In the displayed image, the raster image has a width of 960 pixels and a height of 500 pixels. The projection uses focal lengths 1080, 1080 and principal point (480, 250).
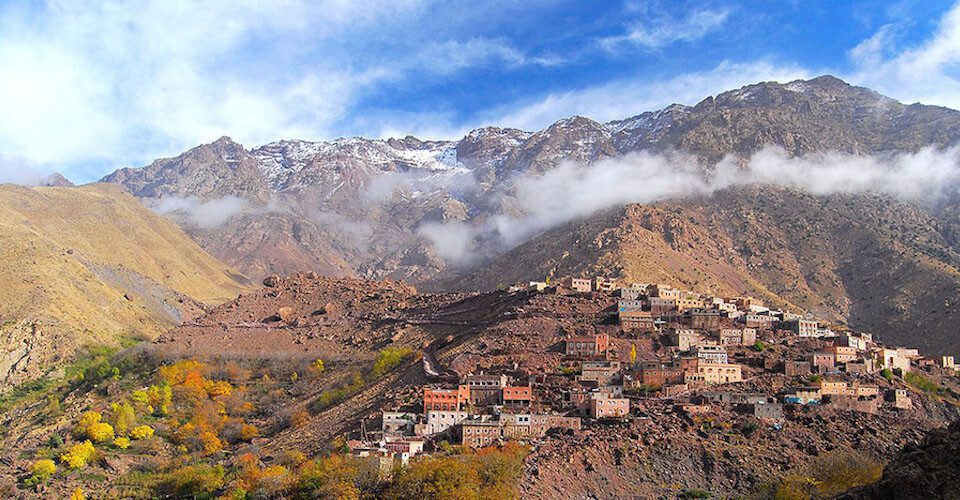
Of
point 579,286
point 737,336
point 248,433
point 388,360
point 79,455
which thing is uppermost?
point 579,286

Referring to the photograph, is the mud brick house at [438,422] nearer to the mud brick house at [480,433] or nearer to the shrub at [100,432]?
the mud brick house at [480,433]

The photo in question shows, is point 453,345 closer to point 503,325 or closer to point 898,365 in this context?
point 503,325

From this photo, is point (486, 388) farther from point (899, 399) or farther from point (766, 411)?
point (899, 399)

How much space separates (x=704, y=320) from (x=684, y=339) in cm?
745

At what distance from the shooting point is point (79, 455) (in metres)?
101

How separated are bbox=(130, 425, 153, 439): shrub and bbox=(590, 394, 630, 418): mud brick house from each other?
4869 centimetres

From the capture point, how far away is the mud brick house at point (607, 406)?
87000 mm

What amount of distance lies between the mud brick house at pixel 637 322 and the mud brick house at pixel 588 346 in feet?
19.8

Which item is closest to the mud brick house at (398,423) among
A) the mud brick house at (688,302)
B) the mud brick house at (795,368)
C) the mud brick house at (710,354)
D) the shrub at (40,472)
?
the mud brick house at (710,354)

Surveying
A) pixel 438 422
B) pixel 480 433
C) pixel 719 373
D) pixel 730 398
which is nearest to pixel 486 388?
pixel 438 422

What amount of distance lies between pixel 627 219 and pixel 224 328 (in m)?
76.3

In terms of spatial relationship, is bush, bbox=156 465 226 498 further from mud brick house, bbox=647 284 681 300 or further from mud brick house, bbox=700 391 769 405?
mud brick house, bbox=647 284 681 300

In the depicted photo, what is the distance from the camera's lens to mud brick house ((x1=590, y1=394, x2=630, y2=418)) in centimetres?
8700

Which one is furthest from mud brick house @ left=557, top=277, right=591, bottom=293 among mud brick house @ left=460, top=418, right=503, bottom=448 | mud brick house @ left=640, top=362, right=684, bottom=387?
mud brick house @ left=460, top=418, right=503, bottom=448
